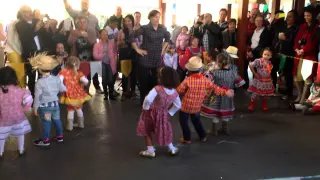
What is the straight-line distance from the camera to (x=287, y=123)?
5.12 m

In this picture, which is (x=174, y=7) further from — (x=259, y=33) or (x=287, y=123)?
(x=287, y=123)

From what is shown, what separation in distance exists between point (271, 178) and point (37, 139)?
9.09 ft

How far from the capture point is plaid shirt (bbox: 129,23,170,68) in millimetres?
5320

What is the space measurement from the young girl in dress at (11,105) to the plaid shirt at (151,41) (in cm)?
220

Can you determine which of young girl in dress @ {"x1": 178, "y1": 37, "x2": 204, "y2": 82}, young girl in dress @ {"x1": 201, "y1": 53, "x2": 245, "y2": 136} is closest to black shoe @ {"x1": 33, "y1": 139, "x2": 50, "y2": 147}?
young girl in dress @ {"x1": 201, "y1": 53, "x2": 245, "y2": 136}

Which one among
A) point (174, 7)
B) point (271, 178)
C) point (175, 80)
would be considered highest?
point (174, 7)

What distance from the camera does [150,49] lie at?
5.43 meters

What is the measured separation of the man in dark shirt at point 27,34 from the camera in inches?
218

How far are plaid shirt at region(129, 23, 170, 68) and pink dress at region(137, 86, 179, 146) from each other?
6.27ft

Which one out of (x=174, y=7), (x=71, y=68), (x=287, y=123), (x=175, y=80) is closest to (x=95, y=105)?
(x=71, y=68)

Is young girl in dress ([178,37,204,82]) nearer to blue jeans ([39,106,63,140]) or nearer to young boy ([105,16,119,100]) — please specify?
young boy ([105,16,119,100])

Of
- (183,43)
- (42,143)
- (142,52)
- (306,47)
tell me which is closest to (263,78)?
(306,47)

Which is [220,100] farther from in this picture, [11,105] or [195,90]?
[11,105]

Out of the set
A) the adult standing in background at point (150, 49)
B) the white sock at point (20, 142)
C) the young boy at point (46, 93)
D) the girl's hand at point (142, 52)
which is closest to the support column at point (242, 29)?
the adult standing in background at point (150, 49)
